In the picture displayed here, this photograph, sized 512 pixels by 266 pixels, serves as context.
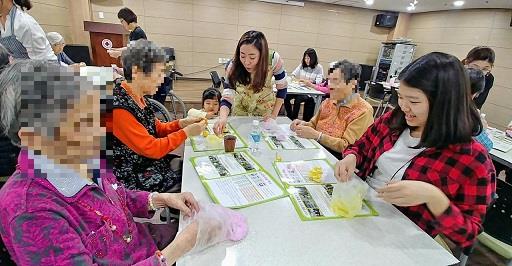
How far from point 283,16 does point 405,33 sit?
11.0 feet

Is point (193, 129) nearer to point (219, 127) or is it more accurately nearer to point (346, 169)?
point (219, 127)

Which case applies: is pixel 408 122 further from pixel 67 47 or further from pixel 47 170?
pixel 67 47

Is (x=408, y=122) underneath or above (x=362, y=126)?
above

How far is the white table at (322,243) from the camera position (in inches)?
32.2

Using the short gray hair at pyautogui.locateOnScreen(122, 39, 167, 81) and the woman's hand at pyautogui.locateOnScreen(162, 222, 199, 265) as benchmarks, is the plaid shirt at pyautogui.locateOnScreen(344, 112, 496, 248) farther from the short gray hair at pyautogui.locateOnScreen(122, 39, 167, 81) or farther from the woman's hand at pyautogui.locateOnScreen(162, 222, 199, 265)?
the short gray hair at pyautogui.locateOnScreen(122, 39, 167, 81)

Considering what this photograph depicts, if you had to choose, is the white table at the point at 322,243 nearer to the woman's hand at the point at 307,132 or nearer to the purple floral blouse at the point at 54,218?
the purple floral blouse at the point at 54,218

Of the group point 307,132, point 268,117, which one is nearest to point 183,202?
point 307,132

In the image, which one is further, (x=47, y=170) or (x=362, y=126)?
(x=362, y=126)

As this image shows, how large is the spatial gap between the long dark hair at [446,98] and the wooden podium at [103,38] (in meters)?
4.44

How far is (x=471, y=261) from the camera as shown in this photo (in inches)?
76.2

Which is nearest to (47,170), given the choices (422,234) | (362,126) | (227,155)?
(227,155)

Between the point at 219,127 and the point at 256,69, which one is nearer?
the point at 219,127

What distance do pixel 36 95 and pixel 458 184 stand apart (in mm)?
1323

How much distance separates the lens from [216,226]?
0.86m
